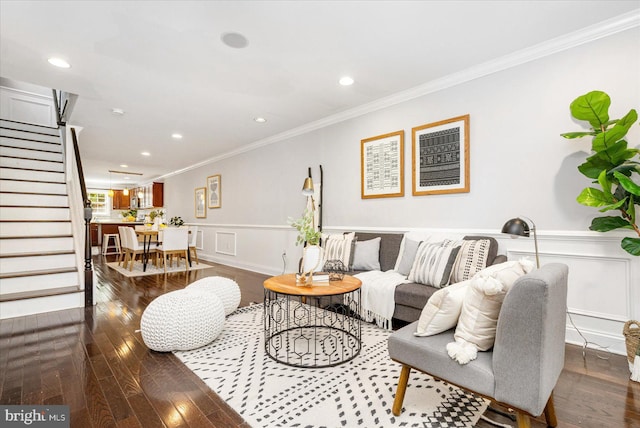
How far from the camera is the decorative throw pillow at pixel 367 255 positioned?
11.8ft

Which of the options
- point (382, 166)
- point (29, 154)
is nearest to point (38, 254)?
point (29, 154)

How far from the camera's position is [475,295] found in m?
1.43

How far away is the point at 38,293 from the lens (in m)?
3.50

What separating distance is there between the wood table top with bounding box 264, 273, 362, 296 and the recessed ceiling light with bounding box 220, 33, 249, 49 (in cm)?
203

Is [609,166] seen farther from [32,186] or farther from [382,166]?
[32,186]

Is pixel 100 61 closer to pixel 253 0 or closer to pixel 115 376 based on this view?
pixel 253 0

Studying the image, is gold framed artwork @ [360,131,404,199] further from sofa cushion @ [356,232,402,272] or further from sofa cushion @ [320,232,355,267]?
sofa cushion @ [320,232,355,267]

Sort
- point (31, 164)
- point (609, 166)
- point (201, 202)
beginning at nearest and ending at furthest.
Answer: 1. point (609, 166)
2. point (31, 164)
3. point (201, 202)

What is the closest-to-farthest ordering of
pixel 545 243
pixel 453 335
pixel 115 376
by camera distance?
1. pixel 453 335
2. pixel 115 376
3. pixel 545 243

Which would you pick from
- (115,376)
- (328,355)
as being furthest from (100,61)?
(328,355)

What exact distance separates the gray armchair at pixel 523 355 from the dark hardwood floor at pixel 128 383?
50 cm

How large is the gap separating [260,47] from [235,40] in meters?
0.22

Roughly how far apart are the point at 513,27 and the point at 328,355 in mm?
3006

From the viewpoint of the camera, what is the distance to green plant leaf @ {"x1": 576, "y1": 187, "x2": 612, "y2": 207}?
2176 mm
